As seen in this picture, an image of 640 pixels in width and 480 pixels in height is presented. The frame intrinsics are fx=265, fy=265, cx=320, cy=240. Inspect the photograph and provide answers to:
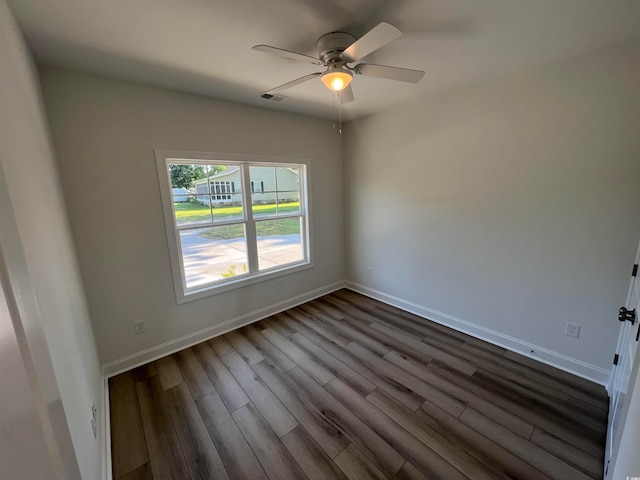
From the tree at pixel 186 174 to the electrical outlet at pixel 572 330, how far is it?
11.7 feet

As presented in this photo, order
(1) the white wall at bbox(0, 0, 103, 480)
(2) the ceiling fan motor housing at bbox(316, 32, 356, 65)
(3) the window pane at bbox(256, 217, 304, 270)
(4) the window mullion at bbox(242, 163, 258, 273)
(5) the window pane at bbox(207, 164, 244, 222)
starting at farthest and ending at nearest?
(3) the window pane at bbox(256, 217, 304, 270), (4) the window mullion at bbox(242, 163, 258, 273), (5) the window pane at bbox(207, 164, 244, 222), (2) the ceiling fan motor housing at bbox(316, 32, 356, 65), (1) the white wall at bbox(0, 0, 103, 480)

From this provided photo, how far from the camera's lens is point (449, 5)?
1396mm

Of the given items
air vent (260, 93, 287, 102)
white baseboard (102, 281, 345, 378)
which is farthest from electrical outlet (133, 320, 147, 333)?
air vent (260, 93, 287, 102)

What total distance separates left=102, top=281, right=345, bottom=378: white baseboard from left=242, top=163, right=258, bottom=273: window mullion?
0.57 metres

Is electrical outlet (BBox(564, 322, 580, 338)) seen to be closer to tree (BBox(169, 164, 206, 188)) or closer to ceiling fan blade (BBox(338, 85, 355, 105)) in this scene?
ceiling fan blade (BBox(338, 85, 355, 105))

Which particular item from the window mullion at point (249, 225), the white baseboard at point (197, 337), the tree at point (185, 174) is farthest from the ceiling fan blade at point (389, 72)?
the white baseboard at point (197, 337)

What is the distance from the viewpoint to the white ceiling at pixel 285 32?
4.53ft

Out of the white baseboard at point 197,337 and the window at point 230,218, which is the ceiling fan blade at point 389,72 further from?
the white baseboard at point 197,337

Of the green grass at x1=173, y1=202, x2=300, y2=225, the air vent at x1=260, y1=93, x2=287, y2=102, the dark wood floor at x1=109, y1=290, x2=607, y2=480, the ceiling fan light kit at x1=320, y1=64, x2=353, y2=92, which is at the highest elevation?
the air vent at x1=260, y1=93, x2=287, y2=102

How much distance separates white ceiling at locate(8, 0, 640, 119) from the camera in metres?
1.38

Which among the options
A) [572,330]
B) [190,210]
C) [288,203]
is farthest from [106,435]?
[572,330]

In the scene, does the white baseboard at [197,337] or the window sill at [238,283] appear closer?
the white baseboard at [197,337]

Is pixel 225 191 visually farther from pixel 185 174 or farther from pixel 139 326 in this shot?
pixel 139 326

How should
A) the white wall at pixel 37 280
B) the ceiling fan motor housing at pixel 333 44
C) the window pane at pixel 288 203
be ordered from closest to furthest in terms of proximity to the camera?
the white wall at pixel 37 280, the ceiling fan motor housing at pixel 333 44, the window pane at pixel 288 203
